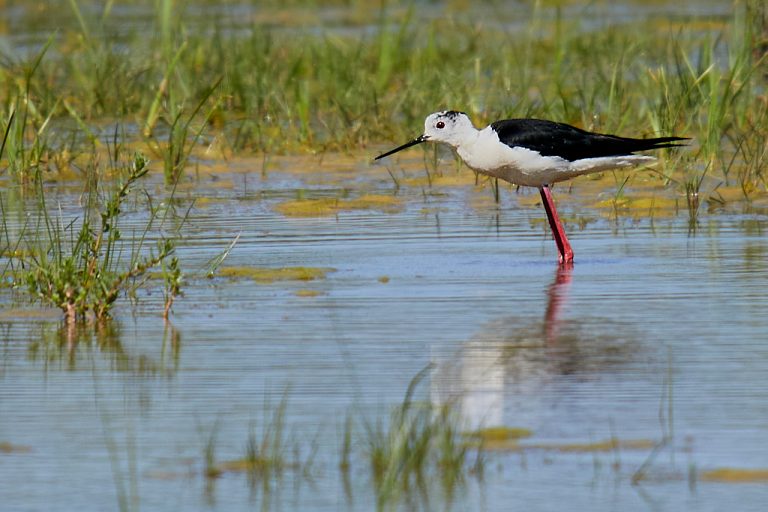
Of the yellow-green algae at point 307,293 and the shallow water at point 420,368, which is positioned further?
the yellow-green algae at point 307,293

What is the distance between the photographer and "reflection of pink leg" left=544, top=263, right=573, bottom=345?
233 inches

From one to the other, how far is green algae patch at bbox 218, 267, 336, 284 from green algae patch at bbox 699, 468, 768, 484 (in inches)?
124

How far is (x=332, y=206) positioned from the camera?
9.48 metres

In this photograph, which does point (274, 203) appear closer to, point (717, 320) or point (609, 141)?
point (609, 141)

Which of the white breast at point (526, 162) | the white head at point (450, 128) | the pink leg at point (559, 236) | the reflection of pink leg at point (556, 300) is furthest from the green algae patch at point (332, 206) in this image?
the reflection of pink leg at point (556, 300)

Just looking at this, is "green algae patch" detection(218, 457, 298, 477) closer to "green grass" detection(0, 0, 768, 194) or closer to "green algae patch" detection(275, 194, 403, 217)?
"green algae patch" detection(275, 194, 403, 217)

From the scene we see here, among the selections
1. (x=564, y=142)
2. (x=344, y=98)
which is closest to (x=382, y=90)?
(x=344, y=98)

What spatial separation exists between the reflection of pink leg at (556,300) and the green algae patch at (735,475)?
159 centimetres

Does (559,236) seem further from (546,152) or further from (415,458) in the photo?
(415,458)

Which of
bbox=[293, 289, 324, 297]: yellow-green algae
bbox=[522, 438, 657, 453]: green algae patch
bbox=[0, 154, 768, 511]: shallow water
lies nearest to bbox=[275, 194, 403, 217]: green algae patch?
bbox=[0, 154, 768, 511]: shallow water

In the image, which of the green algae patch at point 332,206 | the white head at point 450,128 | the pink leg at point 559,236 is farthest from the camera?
the green algae patch at point 332,206

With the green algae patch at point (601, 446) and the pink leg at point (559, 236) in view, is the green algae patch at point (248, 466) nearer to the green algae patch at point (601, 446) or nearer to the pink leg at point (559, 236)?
the green algae patch at point (601, 446)

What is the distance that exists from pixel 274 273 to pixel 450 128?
187 cm

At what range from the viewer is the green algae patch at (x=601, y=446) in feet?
14.4
